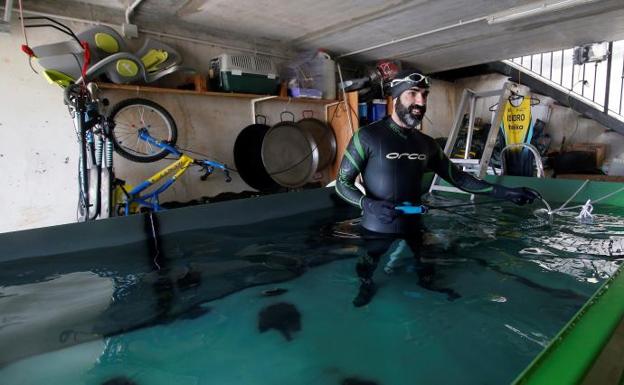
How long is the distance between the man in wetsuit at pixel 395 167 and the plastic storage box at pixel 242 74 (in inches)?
62.1

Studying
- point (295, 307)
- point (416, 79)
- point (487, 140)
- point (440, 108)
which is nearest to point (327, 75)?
point (487, 140)

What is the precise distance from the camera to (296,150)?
12.5 feet

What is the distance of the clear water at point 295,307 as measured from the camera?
1.12 m

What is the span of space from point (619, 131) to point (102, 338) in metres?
6.06

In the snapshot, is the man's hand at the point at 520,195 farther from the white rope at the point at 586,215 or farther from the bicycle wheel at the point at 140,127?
the bicycle wheel at the point at 140,127

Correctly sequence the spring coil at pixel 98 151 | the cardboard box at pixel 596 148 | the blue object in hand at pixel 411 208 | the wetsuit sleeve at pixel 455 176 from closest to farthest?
1. the blue object in hand at pixel 411 208
2. the wetsuit sleeve at pixel 455 176
3. the spring coil at pixel 98 151
4. the cardboard box at pixel 596 148

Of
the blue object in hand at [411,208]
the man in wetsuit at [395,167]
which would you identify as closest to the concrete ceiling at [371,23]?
the man in wetsuit at [395,167]

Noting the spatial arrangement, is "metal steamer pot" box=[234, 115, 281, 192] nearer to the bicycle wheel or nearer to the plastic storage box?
the plastic storage box

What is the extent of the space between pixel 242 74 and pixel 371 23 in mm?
1342

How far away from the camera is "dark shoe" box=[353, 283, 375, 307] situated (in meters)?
1.54

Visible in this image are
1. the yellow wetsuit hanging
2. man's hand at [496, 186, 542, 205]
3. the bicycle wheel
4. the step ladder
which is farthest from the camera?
the yellow wetsuit hanging

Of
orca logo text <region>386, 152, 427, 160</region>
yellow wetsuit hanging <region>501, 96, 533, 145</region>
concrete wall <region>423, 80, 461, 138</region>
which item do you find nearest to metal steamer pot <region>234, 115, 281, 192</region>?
orca logo text <region>386, 152, 427, 160</region>

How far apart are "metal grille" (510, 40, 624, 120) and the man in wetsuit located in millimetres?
3926

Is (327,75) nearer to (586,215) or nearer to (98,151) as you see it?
(98,151)
